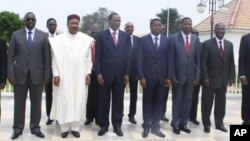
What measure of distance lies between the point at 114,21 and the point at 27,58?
60.0 inches

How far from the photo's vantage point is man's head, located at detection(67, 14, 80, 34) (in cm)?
618

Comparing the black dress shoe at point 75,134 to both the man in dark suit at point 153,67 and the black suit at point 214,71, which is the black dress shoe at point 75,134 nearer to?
the man in dark suit at point 153,67

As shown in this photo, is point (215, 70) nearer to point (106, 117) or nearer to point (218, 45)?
point (218, 45)

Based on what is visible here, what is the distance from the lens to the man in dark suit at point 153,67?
6281mm

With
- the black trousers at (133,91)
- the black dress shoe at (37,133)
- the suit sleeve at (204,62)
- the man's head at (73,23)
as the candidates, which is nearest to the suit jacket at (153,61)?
the suit sleeve at (204,62)

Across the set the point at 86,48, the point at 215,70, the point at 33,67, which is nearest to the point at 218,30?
the point at 215,70

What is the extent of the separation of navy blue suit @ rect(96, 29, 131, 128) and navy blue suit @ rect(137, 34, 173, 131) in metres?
0.27

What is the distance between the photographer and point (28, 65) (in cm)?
606

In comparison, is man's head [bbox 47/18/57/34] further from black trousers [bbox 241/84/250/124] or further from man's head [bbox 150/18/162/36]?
black trousers [bbox 241/84/250/124]

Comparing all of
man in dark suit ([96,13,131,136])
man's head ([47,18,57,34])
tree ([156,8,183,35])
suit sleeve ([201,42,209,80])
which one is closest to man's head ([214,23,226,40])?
suit sleeve ([201,42,209,80])

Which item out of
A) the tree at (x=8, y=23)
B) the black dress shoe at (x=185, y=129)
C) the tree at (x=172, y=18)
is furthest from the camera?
the tree at (x=172, y=18)

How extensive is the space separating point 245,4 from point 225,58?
65.1 ft

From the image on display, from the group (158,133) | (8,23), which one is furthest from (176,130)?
(8,23)

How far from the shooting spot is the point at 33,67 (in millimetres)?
6082
